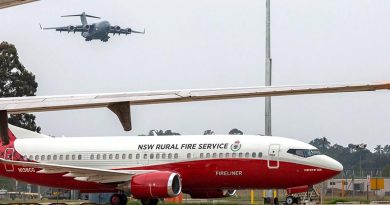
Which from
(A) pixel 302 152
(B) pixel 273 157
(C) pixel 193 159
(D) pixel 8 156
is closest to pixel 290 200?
(A) pixel 302 152

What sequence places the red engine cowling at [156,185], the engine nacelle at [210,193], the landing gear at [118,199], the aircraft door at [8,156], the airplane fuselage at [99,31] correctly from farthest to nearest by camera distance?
the airplane fuselage at [99,31] → the aircraft door at [8,156] → the engine nacelle at [210,193] → the landing gear at [118,199] → the red engine cowling at [156,185]

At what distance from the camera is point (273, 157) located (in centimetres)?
4219

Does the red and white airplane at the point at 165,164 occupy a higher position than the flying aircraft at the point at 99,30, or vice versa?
the flying aircraft at the point at 99,30

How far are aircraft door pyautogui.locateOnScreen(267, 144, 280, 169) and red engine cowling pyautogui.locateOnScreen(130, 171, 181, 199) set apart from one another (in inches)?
146

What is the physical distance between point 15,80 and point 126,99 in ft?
189

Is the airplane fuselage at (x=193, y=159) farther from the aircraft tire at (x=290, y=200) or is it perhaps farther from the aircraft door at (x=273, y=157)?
the aircraft tire at (x=290, y=200)

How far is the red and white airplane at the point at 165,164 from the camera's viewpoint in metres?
42.2

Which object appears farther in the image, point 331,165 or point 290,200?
point 290,200

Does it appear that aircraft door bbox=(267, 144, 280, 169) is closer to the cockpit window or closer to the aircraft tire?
the cockpit window

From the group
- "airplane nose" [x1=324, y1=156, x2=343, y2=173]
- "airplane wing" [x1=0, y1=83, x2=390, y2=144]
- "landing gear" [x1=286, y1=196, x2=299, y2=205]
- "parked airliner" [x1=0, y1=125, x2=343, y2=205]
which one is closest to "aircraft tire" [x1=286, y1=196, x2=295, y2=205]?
"landing gear" [x1=286, y1=196, x2=299, y2=205]

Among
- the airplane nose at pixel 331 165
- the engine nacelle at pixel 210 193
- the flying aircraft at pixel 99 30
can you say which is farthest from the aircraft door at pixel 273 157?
the flying aircraft at pixel 99 30

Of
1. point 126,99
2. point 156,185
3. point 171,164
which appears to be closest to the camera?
point 126,99

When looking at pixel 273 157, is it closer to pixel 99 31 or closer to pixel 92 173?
pixel 92 173

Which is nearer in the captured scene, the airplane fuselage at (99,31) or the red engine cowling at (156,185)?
the red engine cowling at (156,185)
